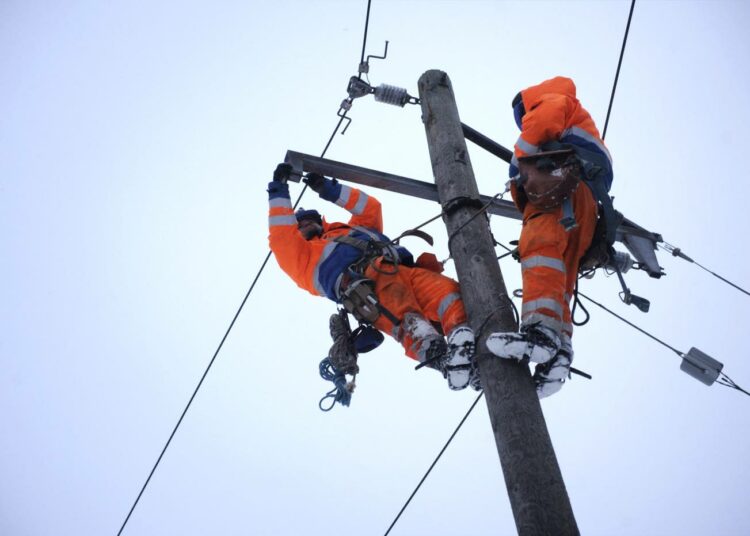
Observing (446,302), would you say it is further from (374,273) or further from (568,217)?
(568,217)

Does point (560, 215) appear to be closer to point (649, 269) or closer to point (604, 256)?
point (604, 256)

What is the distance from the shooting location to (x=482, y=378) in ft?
10.7

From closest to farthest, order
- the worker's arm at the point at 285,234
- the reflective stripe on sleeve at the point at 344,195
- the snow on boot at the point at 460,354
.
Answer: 1. the snow on boot at the point at 460,354
2. the worker's arm at the point at 285,234
3. the reflective stripe on sleeve at the point at 344,195

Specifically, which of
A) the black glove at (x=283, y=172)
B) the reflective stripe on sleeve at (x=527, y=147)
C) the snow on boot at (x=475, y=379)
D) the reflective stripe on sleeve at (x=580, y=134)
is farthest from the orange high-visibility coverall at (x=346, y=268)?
the reflective stripe on sleeve at (x=580, y=134)

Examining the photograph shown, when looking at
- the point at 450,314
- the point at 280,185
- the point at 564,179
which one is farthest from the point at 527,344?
the point at 280,185

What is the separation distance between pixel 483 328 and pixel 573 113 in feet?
4.71

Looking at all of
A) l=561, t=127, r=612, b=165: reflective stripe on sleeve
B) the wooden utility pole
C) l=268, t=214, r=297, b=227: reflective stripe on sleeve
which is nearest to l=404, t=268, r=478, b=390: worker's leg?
the wooden utility pole

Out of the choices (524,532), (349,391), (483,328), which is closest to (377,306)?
(349,391)

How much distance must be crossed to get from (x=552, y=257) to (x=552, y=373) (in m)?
0.57

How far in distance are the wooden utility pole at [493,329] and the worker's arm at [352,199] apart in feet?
2.64

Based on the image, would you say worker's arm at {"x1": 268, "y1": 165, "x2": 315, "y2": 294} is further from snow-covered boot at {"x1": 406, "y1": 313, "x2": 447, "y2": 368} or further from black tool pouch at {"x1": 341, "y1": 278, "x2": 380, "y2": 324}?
snow-covered boot at {"x1": 406, "y1": 313, "x2": 447, "y2": 368}

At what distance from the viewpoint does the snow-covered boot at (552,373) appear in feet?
11.1

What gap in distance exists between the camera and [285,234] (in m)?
4.50

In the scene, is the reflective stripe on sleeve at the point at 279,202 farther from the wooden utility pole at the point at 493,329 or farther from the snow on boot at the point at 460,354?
the snow on boot at the point at 460,354
